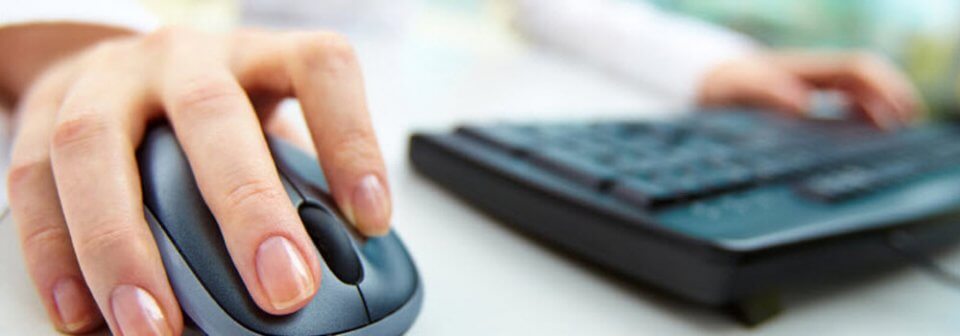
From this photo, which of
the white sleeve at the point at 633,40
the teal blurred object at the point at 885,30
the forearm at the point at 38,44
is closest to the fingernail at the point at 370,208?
the forearm at the point at 38,44

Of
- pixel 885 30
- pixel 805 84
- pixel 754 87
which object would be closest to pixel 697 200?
pixel 754 87

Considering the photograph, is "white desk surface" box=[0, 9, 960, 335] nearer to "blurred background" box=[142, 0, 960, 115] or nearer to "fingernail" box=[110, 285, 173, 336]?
"fingernail" box=[110, 285, 173, 336]

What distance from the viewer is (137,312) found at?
194 mm

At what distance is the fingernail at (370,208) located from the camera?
244 millimetres

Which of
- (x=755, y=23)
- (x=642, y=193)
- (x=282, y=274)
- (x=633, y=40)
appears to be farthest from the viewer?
(x=755, y=23)

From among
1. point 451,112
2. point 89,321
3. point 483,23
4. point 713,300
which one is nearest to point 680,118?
point 451,112

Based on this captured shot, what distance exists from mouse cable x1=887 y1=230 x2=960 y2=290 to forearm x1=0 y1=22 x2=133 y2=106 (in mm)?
395

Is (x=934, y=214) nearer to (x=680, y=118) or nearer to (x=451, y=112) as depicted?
(x=680, y=118)

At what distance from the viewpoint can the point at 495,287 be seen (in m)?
0.28

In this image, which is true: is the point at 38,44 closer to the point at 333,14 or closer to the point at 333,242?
the point at 333,242

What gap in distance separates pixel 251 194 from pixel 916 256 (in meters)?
0.31

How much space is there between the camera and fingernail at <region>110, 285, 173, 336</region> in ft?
0.63

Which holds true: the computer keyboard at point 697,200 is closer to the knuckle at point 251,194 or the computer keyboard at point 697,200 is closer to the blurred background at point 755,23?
the knuckle at point 251,194

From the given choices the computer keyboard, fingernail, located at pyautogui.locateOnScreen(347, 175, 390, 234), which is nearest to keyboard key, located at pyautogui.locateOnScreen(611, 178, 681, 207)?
the computer keyboard
